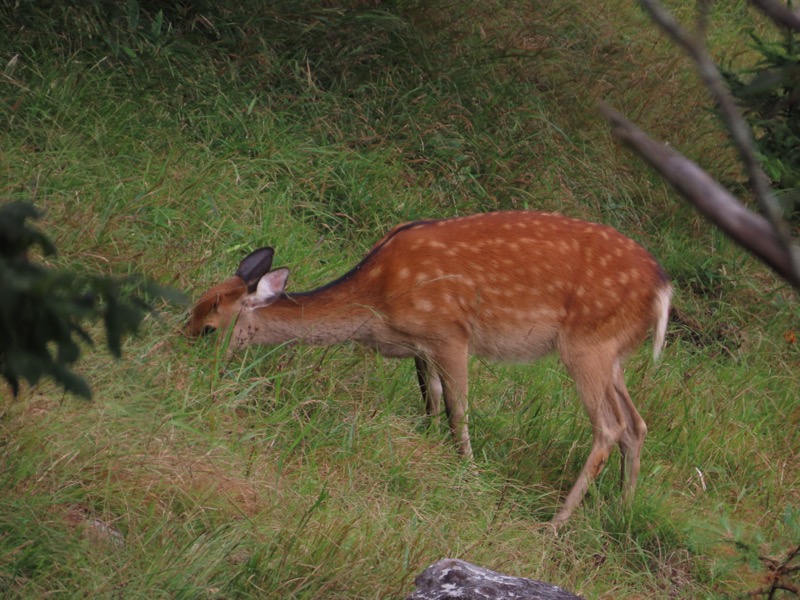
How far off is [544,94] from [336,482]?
603 cm

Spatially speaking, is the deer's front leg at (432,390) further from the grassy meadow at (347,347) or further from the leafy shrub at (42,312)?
the leafy shrub at (42,312)

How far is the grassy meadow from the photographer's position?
4.00m

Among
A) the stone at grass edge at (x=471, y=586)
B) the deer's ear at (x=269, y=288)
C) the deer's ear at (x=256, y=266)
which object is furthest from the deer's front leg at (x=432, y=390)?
the stone at grass edge at (x=471, y=586)

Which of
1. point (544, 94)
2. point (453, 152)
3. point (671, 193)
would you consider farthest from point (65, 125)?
point (671, 193)

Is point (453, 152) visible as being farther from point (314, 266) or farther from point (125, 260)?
point (125, 260)

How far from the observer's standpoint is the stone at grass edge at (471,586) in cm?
353

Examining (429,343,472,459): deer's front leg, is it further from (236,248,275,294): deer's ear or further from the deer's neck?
(236,248,275,294): deer's ear

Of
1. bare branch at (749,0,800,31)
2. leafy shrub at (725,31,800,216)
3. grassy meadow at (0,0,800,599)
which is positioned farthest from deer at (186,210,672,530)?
bare branch at (749,0,800,31)

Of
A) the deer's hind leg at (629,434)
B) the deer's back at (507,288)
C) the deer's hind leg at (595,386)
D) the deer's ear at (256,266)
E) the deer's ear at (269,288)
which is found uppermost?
the deer's ear at (256,266)

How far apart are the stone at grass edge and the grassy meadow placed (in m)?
0.34

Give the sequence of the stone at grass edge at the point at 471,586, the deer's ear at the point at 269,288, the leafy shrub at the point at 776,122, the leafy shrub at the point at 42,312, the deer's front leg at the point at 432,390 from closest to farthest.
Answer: the leafy shrub at the point at 42,312 < the stone at grass edge at the point at 471,586 < the deer's ear at the point at 269,288 < the deer's front leg at the point at 432,390 < the leafy shrub at the point at 776,122

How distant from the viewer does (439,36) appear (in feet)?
31.8

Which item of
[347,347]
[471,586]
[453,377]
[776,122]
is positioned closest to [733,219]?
[471,586]

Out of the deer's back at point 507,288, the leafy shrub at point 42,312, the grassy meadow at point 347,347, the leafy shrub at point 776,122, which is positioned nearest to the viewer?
the leafy shrub at point 42,312
